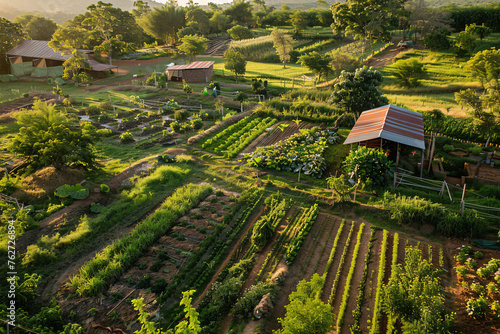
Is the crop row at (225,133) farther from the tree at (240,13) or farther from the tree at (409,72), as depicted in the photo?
the tree at (240,13)

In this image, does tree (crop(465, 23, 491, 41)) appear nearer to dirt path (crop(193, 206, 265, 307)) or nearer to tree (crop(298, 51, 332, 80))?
tree (crop(298, 51, 332, 80))

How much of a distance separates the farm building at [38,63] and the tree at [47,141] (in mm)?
28380

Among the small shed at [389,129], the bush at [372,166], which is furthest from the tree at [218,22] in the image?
the bush at [372,166]

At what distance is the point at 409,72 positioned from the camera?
29.9m

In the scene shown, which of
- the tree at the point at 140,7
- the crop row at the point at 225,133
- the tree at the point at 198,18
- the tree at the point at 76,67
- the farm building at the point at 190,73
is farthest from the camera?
the tree at the point at 140,7

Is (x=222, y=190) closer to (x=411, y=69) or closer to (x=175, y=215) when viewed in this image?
(x=175, y=215)

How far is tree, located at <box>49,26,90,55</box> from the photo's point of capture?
→ 40469 millimetres

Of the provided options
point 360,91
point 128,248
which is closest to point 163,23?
point 360,91

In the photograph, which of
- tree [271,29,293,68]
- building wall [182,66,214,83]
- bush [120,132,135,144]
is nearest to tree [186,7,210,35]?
tree [271,29,293,68]

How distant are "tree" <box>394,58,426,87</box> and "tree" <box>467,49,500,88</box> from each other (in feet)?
15.5

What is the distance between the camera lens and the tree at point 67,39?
40.5 m

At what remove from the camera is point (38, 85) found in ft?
127

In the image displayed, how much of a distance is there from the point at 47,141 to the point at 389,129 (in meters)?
18.3

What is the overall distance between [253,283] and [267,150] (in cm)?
1001
